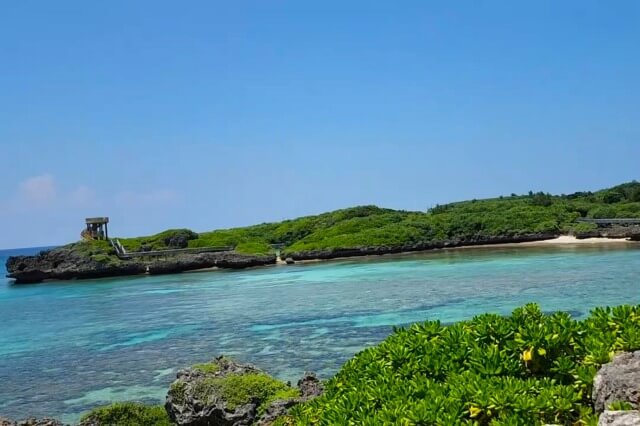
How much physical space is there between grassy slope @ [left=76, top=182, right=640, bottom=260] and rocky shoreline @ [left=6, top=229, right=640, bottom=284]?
102 cm

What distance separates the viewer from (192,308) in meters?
35.8

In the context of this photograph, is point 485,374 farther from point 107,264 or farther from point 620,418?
point 107,264

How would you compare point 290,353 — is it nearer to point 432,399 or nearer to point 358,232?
point 432,399

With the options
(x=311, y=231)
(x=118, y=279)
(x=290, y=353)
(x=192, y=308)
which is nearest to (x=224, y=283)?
(x=192, y=308)

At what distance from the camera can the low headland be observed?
229 ft

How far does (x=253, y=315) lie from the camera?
101 feet

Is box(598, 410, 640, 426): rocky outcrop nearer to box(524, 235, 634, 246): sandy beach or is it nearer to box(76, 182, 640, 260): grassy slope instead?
box(524, 235, 634, 246): sandy beach

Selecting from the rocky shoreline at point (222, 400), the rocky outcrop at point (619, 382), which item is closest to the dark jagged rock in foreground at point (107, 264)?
the rocky shoreline at point (222, 400)

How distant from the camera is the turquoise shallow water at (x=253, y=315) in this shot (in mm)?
19047

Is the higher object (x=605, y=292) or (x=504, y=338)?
(x=504, y=338)

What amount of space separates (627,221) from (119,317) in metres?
56.7

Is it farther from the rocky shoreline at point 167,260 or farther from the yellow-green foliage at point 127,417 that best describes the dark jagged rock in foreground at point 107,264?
the yellow-green foliage at point 127,417

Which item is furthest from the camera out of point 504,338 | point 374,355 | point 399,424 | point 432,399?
point 374,355

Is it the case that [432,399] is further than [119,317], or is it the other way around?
[119,317]
